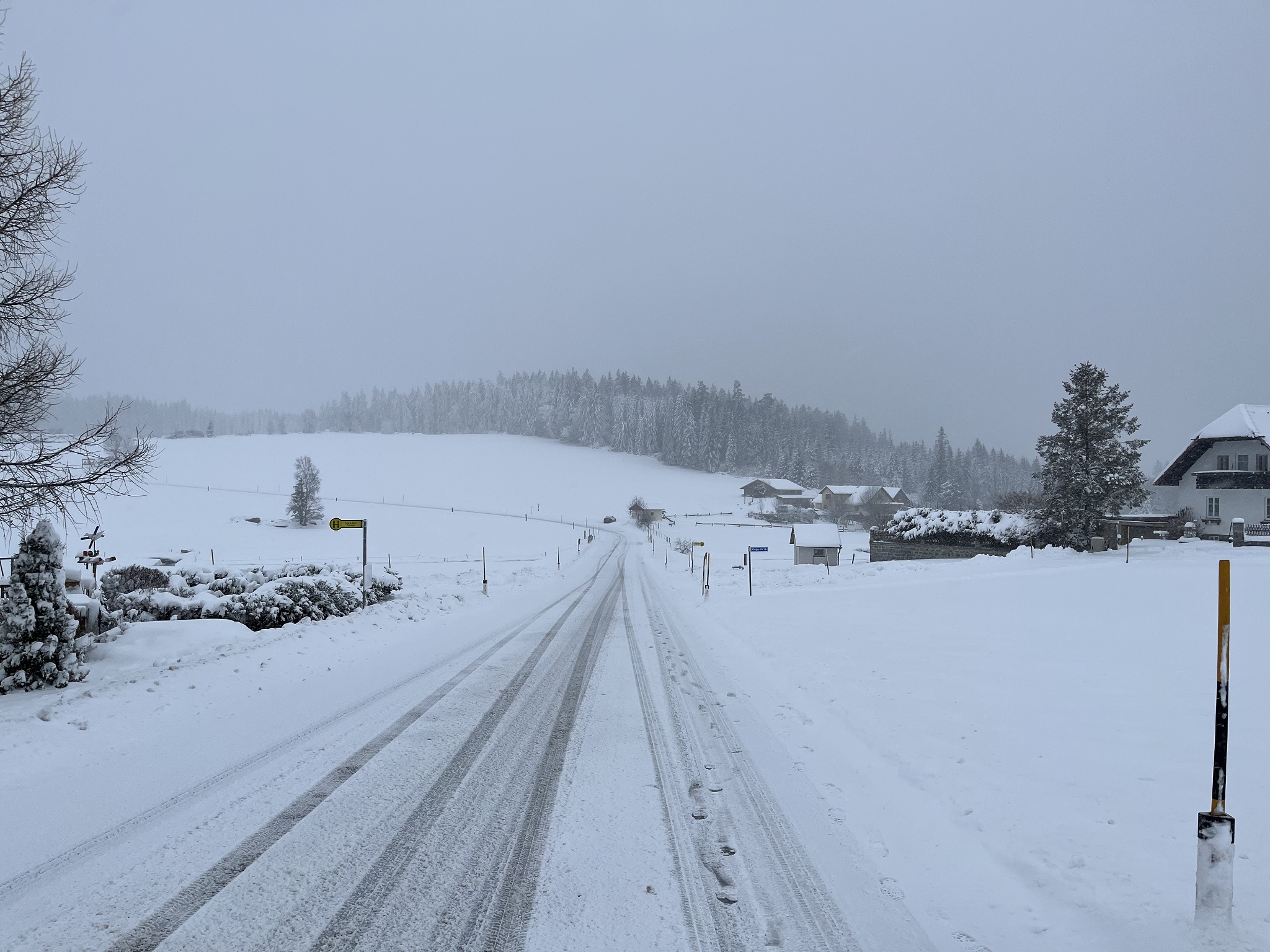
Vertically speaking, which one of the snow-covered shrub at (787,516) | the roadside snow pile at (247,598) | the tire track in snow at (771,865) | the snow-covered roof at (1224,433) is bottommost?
the snow-covered shrub at (787,516)

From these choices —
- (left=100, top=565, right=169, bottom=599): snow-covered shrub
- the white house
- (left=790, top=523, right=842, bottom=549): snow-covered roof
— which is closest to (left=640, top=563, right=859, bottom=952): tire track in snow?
(left=100, top=565, right=169, bottom=599): snow-covered shrub

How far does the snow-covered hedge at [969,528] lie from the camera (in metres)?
38.4

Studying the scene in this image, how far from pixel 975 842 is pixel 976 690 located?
4.72 m

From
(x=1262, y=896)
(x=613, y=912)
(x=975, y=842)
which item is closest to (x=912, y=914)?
(x=975, y=842)

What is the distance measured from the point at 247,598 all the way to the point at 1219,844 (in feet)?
55.5

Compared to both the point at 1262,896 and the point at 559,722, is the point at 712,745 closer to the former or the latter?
the point at 559,722

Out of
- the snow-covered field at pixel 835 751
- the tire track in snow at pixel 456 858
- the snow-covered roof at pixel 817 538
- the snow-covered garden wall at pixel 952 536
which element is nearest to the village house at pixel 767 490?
the snow-covered roof at pixel 817 538

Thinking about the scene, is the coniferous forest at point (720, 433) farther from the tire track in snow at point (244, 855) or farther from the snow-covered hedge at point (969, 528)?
the tire track in snow at point (244, 855)

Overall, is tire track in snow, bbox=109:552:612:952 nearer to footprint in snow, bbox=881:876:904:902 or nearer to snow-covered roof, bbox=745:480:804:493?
footprint in snow, bbox=881:876:904:902

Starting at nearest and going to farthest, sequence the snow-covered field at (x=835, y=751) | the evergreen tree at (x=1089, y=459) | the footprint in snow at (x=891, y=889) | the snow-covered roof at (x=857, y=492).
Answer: the snow-covered field at (x=835, y=751), the footprint in snow at (x=891, y=889), the evergreen tree at (x=1089, y=459), the snow-covered roof at (x=857, y=492)

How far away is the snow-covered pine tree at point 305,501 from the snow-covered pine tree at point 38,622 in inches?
2779

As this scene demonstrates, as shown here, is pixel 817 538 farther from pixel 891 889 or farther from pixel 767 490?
pixel 767 490

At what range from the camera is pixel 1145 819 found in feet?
16.4

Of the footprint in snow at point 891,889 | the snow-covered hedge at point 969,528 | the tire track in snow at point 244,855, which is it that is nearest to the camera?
the tire track in snow at point 244,855
